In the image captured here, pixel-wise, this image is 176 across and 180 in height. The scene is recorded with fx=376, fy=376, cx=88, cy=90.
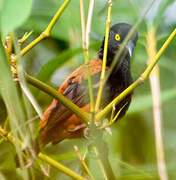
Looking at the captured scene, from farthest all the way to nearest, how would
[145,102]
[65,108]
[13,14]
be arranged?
[65,108]
[145,102]
[13,14]

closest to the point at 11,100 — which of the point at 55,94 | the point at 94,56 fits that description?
the point at 55,94

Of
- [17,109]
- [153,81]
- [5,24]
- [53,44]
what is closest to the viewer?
[5,24]

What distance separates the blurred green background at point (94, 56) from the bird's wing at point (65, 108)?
3.0 inches

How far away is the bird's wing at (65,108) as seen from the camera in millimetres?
2025

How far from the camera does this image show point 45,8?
73.7 inches

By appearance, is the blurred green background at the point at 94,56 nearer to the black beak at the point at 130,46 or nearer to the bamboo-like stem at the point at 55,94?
the black beak at the point at 130,46

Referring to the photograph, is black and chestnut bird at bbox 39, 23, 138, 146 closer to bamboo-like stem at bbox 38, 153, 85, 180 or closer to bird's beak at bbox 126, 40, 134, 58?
bird's beak at bbox 126, 40, 134, 58

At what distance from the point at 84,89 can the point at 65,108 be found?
26cm

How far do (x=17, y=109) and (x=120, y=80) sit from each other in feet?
3.75

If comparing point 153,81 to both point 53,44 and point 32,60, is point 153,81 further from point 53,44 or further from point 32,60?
point 53,44

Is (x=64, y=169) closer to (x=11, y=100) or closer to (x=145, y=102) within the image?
(x=11, y=100)

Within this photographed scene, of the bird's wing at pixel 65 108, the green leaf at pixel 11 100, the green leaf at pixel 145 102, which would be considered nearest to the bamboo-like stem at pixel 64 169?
the green leaf at pixel 11 100

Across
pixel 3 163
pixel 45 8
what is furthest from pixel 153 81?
pixel 3 163

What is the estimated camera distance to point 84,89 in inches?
79.8
